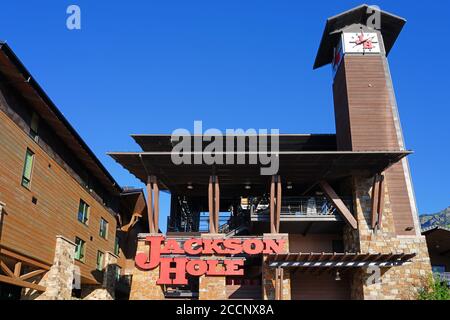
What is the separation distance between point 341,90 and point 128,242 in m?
23.9

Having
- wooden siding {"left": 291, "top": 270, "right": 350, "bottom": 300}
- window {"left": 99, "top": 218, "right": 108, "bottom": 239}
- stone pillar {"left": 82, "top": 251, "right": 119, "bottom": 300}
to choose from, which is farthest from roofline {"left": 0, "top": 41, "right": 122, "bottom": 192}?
wooden siding {"left": 291, "top": 270, "right": 350, "bottom": 300}

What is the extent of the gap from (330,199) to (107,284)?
17.2 meters

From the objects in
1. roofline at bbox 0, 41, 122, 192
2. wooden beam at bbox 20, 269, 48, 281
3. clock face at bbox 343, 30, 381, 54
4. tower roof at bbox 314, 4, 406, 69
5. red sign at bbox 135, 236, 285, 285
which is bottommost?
wooden beam at bbox 20, 269, 48, 281

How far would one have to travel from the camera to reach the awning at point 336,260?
23.2m

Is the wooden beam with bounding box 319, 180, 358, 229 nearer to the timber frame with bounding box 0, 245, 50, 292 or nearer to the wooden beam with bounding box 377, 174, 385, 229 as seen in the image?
the wooden beam with bounding box 377, 174, 385, 229

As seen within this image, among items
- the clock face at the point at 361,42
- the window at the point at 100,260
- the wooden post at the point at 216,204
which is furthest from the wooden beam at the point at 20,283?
the clock face at the point at 361,42

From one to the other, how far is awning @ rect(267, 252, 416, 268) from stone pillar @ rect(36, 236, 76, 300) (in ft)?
36.8

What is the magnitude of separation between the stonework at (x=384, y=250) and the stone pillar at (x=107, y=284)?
55.6ft

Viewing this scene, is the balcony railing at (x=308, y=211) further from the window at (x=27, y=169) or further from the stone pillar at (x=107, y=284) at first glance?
the window at (x=27, y=169)

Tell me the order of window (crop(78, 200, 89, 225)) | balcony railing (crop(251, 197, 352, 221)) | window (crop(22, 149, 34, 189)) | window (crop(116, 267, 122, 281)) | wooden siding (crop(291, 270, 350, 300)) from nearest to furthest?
1. window (crop(22, 149, 34, 189))
2. balcony railing (crop(251, 197, 352, 221))
3. window (crop(78, 200, 89, 225))
4. wooden siding (crop(291, 270, 350, 300))
5. window (crop(116, 267, 122, 281))

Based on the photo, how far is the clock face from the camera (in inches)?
1252

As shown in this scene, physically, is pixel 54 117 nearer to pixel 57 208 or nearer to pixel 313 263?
pixel 57 208

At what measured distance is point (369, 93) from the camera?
30500 millimetres

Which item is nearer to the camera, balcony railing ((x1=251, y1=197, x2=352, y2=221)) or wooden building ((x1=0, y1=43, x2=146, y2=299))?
wooden building ((x1=0, y1=43, x2=146, y2=299))
